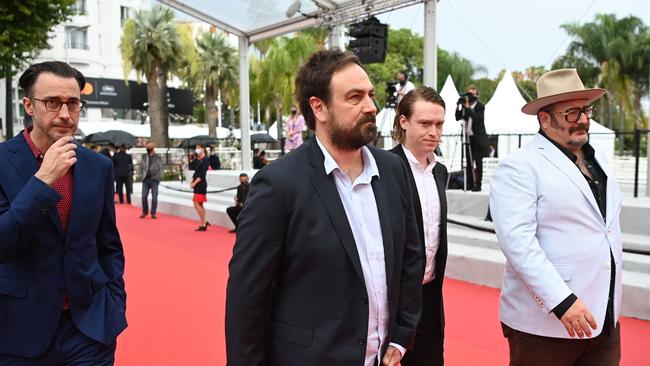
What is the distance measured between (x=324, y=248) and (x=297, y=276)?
146 millimetres

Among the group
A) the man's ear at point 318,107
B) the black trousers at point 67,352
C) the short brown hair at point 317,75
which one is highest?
the short brown hair at point 317,75

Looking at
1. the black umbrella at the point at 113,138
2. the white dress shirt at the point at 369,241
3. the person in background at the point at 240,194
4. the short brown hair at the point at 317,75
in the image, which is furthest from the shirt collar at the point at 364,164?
the black umbrella at the point at 113,138

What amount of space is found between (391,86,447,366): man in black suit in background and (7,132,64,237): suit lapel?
64.5 inches

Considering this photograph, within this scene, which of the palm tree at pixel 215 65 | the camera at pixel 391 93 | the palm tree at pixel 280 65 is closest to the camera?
the camera at pixel 391 93

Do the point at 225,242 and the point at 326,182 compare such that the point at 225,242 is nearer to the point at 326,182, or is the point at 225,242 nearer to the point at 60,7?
the point at 326,182

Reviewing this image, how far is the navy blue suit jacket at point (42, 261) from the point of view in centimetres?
217

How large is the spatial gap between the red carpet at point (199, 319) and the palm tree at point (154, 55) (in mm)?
23624

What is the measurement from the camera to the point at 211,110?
3666cm

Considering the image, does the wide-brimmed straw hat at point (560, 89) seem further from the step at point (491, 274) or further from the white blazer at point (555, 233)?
the step at point (491, 274)

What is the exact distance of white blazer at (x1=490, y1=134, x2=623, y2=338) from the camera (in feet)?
8.57

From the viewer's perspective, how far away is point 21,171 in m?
2.36

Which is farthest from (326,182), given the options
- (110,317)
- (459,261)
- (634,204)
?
(634,204)

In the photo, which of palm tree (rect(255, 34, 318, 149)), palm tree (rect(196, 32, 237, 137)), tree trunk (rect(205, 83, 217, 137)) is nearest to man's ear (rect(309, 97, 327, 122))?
palm tree (rect(255, 34, 318, 149))

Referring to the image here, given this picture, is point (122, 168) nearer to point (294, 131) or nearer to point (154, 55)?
point (294, 131)
